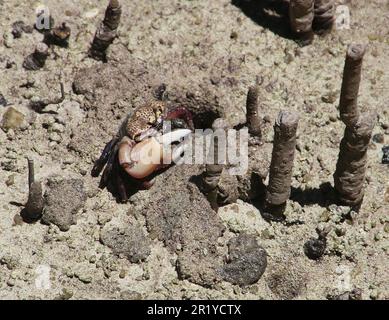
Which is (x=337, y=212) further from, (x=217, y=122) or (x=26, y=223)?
(x=26, y=223)

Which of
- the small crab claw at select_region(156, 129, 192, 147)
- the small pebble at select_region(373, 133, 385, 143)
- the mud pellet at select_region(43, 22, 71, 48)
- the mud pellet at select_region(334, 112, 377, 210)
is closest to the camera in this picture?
the mud pellet at select_region(334, 112, 377, 210)

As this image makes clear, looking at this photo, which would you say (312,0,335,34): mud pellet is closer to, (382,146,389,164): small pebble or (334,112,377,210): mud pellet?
(382,146,389,164): small pebble

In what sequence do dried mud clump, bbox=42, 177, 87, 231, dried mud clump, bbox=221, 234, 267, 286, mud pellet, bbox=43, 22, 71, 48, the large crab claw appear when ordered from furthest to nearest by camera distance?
mud pellet, bbox=43, 22, 71, 48 → the large crab claw → dried mud clump, bbox=42, 177, 87, 231 → dried mud clump, bbox=221, 234, 267, 286

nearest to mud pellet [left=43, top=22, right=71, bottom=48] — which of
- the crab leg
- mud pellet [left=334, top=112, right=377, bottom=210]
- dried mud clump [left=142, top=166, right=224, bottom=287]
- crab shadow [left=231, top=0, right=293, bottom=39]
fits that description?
the crab leg

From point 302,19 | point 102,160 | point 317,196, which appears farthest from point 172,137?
point 302,19

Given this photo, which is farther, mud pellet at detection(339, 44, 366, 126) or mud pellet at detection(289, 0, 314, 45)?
mud pellet at detection(289, 0, 314, 45)

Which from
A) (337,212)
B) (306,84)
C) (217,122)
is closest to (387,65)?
(306,84)

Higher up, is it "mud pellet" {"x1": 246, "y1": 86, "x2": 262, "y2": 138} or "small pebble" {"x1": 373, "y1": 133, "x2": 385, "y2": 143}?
"mud pellet" {"x1": 246, "y1": 86, "x2": 262, "y2": 138}

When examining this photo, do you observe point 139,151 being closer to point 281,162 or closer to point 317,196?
point 281,162
